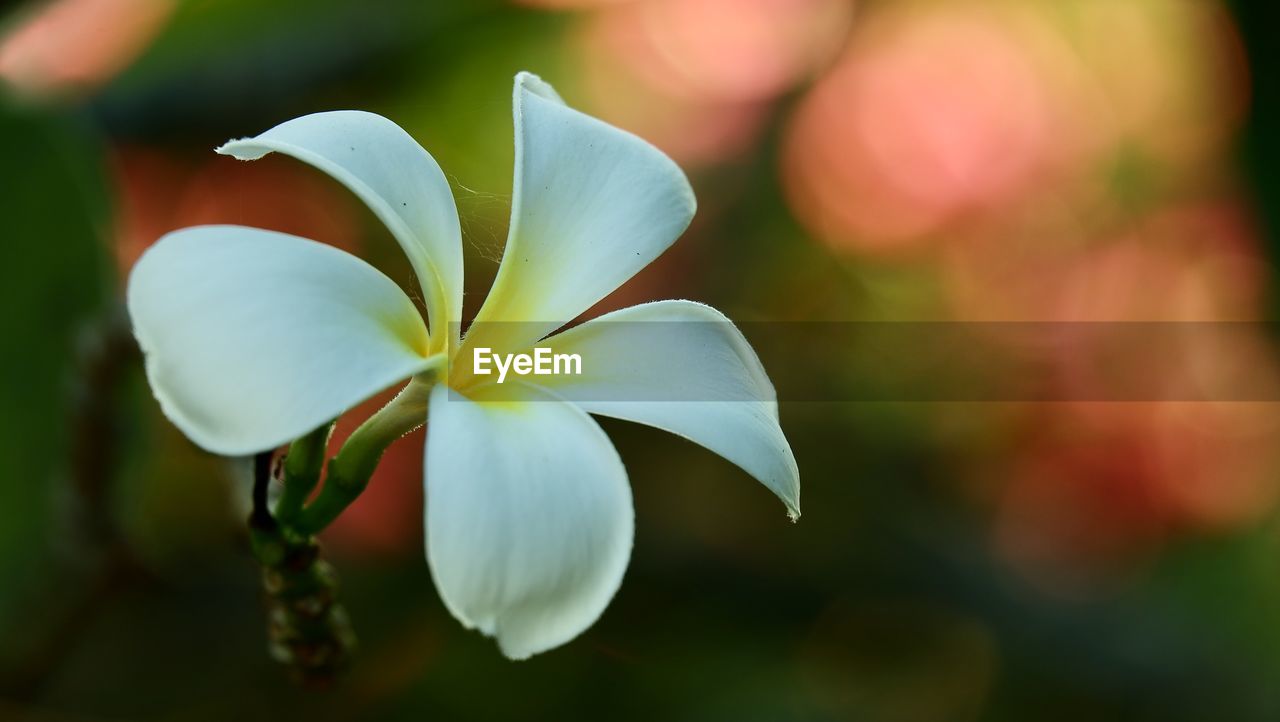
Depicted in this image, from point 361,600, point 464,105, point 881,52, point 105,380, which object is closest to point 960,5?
point 881,52

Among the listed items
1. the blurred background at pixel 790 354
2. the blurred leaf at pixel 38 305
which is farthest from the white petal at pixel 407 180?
the blurred leaf at pixel 38 305

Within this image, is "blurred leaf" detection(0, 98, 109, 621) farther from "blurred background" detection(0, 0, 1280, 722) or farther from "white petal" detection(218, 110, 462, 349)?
"white petal" detection(218, 110, 462, 349)

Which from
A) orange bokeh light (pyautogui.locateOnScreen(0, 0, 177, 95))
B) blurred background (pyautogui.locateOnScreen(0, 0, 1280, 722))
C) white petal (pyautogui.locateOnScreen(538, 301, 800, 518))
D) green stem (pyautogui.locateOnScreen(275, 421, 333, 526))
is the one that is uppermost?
white petal (pyautogui.locateOnScreen(538, 301, 800, 518))

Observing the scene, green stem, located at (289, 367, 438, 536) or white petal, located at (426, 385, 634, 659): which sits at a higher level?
white petal, located at (426, 385, 634, 659)

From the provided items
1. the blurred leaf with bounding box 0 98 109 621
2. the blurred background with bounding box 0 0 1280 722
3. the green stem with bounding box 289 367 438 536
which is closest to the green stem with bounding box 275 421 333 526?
the green stem with bounding box 289 367 438 536

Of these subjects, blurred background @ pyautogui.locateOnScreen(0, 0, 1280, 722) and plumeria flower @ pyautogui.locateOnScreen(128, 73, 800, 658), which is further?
blurred background @ pyautogui.locateOnScreen(0, 0, 1280, 722)

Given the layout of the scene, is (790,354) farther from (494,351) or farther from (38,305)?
(494,351)
